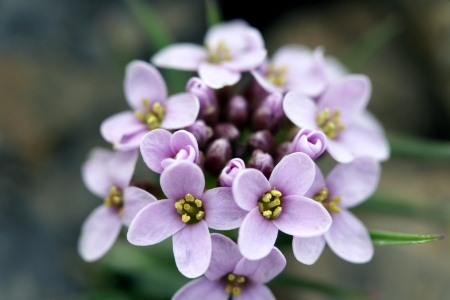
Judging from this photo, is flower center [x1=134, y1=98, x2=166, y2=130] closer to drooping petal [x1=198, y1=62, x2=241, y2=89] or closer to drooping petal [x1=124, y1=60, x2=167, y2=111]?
drooping petal [x1=124, y1=60, x2=167, y2=111]

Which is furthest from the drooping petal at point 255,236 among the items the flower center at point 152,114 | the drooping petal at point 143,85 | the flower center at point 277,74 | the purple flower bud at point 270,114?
the flower center at point 277,74

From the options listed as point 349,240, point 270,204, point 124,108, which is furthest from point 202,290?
point 124,108

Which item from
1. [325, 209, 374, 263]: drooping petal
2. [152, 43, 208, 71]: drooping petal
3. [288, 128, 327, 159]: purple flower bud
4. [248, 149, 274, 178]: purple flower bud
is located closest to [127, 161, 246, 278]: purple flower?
[248, 149, 274, 178]: purple flower bud

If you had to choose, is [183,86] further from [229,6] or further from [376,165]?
[229,6]

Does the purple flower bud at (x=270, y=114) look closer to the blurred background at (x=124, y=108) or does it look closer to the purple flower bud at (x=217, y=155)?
the purple flower bud at (x=217, y=155)

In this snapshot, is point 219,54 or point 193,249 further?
point 219,54

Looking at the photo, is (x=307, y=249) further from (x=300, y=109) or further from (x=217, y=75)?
(x=217, y=75)

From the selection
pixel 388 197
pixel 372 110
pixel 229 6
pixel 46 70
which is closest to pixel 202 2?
pixel 229 6
